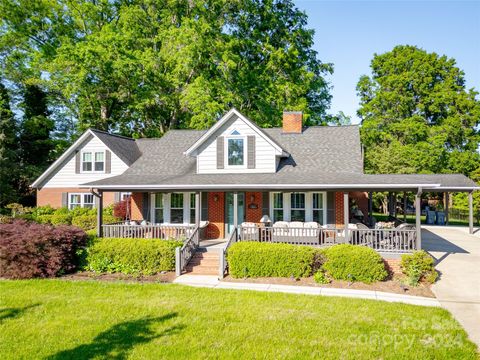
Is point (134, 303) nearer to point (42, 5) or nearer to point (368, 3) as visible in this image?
point (368, 3)

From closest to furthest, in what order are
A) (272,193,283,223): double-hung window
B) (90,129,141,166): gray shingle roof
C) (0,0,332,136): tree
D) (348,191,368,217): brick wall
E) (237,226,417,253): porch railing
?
(237,226,417,253): porch railing
(272,193,283,223): double-hung window
(348,191,368,217): brick wall
(90,129,141,166): gray shingle roof
(0,0,332,136): tree

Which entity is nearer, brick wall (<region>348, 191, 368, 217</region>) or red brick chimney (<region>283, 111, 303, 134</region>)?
red brick chimney (<region>283, 111, 303, 134</region>)

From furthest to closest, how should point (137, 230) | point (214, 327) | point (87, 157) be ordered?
point (87, 157) < point (137, 230) < point (214, 327)

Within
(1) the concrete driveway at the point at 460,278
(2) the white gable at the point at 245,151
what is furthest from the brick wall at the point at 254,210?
(1) the concrete driveway at the point at 460,278

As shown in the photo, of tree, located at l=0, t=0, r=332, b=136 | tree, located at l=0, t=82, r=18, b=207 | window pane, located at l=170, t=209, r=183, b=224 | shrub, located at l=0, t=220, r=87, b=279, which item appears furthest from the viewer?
tree, located at l=0, t=82, r=18, b=207

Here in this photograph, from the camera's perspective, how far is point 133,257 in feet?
41.8

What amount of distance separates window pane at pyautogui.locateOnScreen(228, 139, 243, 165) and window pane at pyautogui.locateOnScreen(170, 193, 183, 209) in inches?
124

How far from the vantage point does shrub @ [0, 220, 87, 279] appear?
11671 mm

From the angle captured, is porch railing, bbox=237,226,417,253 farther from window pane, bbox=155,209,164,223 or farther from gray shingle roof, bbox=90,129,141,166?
gray shingle roof, bbox=90,129,141,166

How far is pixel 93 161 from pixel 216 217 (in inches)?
490

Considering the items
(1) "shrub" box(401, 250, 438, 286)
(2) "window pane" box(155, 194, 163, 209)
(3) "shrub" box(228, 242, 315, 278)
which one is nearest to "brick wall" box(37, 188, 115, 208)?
(2) "window pane" box(155, 194, 163, 209)

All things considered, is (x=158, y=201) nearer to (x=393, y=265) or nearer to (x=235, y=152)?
(x=235, y=152)

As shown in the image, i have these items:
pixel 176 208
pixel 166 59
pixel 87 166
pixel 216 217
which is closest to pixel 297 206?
pixel 216 217

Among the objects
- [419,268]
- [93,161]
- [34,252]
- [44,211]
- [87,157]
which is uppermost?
[87,157]
